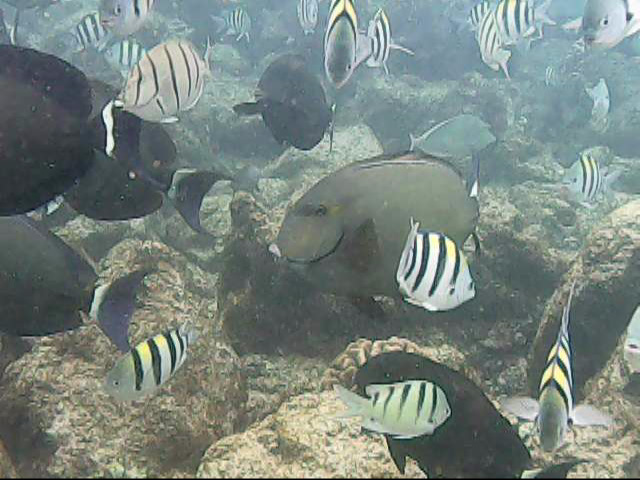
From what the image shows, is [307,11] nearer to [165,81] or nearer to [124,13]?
[124,13]

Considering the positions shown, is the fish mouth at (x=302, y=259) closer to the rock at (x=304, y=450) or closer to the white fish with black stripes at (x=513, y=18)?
the rock at (x=304, y=450)

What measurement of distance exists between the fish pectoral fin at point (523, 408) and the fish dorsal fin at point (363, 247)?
0.91 metres

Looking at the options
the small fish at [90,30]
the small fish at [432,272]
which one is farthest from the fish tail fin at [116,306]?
the small fish at [90,30]

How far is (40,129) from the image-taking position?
2.20 meters

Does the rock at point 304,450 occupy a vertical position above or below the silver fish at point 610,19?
below

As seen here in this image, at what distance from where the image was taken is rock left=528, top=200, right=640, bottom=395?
4.88 metres

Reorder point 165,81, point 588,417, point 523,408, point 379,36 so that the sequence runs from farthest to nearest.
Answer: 1. point 379,36
2. point 165,81
3. point 523,408
4. point 588,417

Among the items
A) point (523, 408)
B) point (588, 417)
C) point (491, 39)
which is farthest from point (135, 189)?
point (491, 39)

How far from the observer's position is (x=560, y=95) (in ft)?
53.5

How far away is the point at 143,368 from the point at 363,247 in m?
1.21

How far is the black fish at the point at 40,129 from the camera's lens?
7.19 ft

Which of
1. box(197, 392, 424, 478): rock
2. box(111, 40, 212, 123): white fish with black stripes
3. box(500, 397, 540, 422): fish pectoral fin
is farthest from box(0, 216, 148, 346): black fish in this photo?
box(500, 397, 540, 422): fish pectoral fin

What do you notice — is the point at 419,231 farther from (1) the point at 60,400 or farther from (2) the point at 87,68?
(2) the point at 87,68

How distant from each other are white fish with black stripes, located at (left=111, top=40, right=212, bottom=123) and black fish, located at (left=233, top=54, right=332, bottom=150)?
5.58ft
